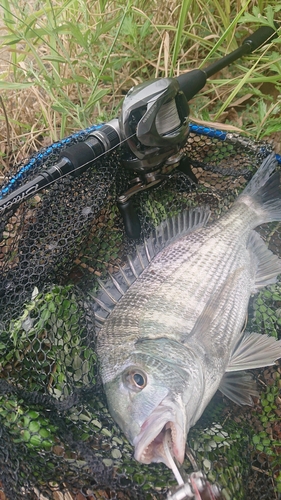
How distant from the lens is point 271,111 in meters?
2.78

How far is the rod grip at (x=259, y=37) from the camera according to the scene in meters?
2.78

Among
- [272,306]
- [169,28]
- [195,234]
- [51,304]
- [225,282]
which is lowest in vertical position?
[272,306]

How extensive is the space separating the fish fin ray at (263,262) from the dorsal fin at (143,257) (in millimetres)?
288

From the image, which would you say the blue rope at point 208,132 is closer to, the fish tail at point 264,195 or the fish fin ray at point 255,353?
the fish tail at point 264,195

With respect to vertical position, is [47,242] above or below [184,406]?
above

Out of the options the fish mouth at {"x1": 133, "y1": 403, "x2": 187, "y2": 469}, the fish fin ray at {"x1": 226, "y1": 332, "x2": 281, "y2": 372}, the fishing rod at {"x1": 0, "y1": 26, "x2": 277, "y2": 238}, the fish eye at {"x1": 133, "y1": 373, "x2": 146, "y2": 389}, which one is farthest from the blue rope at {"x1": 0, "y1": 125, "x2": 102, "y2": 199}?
the fish fin ray at {"x1": 226, "y1": 332, "x2": 281, "y2": 372}

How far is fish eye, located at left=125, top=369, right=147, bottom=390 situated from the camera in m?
1.69

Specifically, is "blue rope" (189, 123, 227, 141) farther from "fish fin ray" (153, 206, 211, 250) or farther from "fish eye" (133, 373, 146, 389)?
"fish eye" (133, 373, 146, 389)

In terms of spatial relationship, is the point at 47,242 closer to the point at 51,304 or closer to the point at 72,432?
the point at 51,304

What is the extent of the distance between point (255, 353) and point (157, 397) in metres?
0.61

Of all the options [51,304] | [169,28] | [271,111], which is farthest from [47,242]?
[169,28]

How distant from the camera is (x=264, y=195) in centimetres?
241

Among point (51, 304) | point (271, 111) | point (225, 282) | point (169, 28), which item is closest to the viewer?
point (51, 304)

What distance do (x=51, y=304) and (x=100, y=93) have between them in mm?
1412
